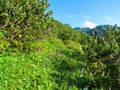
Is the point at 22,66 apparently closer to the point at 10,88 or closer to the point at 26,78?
the point at 26,78

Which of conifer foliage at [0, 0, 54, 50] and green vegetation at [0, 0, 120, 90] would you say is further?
conifer foliage at [0, 0, 54, 50]

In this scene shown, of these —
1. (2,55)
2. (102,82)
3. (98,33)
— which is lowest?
(102,82)

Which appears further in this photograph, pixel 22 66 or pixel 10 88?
pixel 22 66

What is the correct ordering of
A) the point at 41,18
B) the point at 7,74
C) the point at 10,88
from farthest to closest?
1. the point at 41,18
2. the point at 7,74
3. the point at 10,88

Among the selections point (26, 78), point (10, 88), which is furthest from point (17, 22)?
point (10, 88)

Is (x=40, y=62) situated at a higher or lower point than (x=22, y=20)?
lower

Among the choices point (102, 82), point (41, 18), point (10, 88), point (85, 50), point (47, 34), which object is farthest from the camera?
point (47, 34)

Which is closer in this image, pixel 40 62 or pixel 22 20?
pixel 40 62

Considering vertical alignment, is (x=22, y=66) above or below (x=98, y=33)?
below

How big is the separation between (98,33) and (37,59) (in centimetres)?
486

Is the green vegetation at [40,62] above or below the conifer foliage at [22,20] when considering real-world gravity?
below

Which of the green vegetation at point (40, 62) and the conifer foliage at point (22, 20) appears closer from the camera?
the green vegetation at point (40, 62)

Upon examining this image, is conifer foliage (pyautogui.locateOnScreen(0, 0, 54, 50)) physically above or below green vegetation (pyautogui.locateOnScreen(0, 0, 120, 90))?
above

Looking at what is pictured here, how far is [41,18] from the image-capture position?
2366 centimetres
